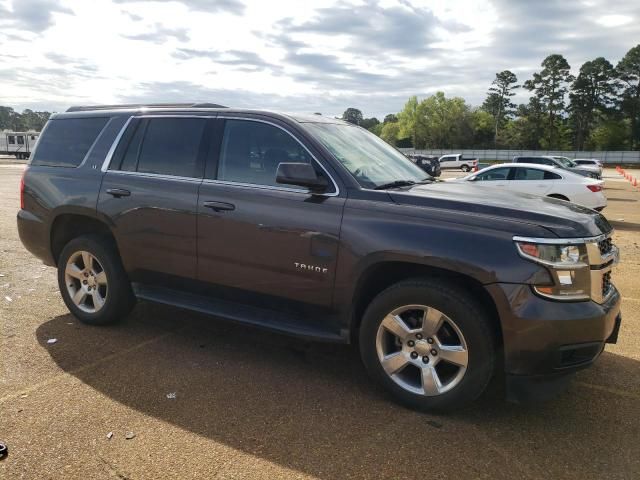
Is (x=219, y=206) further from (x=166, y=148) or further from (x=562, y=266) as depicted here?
(x=562, y=266)

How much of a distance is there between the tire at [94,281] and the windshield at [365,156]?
84.8 inches

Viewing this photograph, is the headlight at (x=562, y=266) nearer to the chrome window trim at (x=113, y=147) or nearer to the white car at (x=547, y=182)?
the chrome window trim at (x=113, y=147)

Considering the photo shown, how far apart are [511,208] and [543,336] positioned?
0.79 meters

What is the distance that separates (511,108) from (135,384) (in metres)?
115

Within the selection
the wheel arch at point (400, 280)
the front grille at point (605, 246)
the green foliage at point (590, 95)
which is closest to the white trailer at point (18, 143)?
the wheel arch at point (400, 280)

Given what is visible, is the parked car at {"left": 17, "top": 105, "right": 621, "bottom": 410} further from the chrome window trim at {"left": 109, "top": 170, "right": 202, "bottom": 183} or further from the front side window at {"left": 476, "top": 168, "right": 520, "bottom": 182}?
the front side window at {"left": 476, "top": 168, "right": 520, "bottom": 182}

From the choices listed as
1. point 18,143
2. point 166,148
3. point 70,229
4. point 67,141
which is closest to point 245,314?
point 166,148

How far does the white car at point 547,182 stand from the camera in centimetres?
1258

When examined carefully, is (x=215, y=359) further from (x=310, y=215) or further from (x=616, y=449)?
(x=616, y=449)

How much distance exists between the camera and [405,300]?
332 centimetres

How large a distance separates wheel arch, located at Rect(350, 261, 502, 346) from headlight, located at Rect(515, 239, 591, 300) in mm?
328

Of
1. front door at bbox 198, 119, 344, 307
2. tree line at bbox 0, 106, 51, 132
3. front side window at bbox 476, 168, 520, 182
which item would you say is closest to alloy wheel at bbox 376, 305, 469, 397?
front door at bbox 198, 119, 344, 307

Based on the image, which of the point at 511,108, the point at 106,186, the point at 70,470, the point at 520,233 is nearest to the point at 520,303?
the point at 520,233

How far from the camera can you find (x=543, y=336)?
298 centimetres
